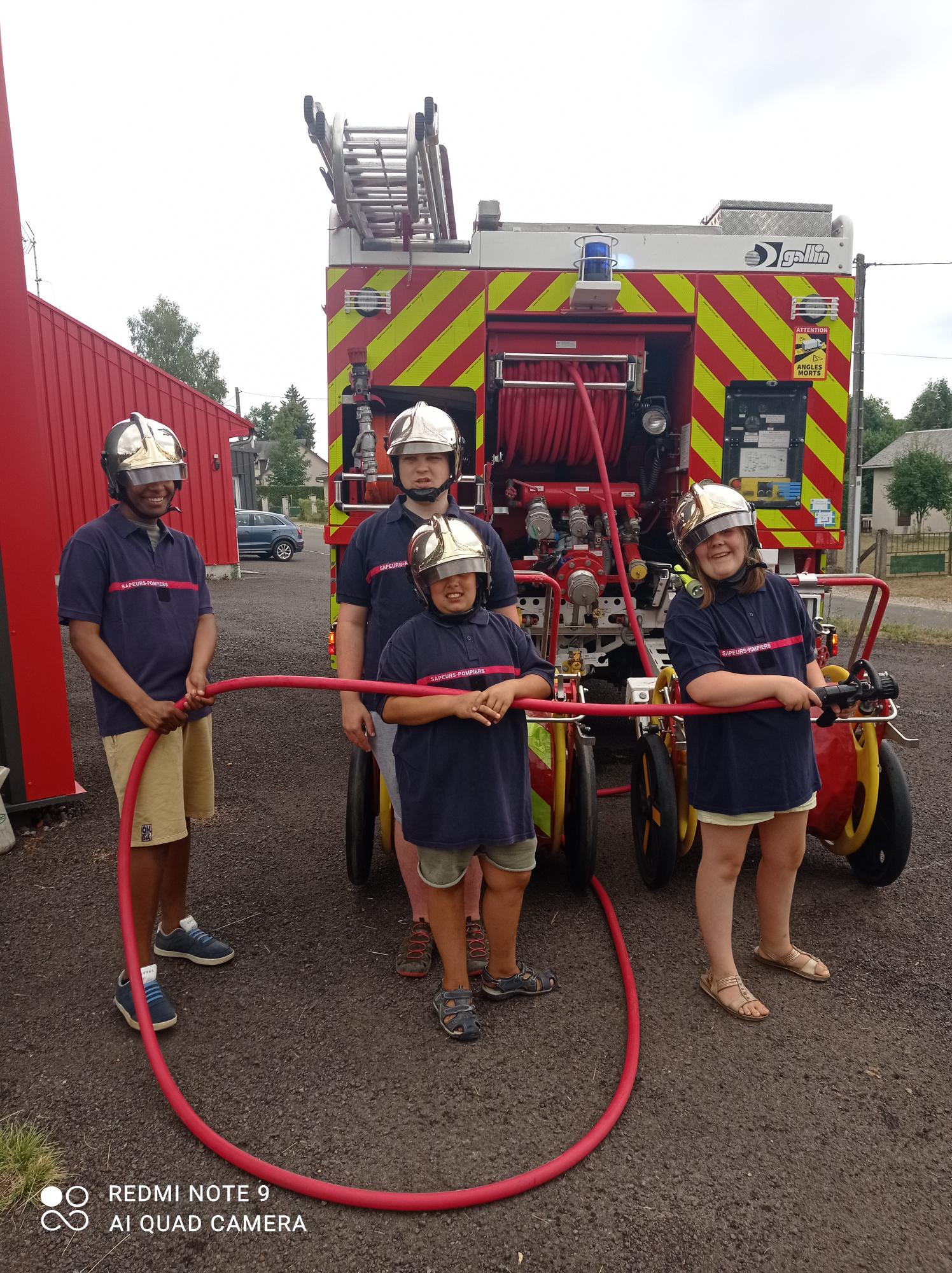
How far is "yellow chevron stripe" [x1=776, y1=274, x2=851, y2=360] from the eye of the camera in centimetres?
512

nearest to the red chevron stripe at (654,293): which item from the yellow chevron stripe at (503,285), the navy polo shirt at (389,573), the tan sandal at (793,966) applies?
the yellow chevron stripe at (503,285)

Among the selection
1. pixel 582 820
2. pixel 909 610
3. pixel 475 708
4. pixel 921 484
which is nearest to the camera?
pixel 475 708

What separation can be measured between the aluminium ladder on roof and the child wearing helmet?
2.22 metres

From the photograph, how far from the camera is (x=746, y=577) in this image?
3.00 m

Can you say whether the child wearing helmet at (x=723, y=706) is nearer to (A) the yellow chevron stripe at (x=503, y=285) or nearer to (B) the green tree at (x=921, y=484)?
(A) the yellow chevron stripe at (x=503, y=285)

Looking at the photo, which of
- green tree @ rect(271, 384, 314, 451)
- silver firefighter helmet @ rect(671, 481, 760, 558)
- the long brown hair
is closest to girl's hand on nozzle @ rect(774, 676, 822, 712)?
the long brown hair

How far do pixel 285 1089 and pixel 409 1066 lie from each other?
382 millimetres

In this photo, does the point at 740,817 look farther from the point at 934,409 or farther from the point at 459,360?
the point at 934,409

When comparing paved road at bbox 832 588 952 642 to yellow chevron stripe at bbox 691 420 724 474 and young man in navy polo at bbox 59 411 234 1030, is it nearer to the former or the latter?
yellow chevron stripe at bbox 691 420 724 474

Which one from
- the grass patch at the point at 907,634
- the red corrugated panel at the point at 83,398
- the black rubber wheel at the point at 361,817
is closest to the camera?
the black rubber wheel at the point at 361,817

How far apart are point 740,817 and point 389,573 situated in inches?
58.7

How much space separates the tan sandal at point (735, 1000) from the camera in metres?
3.00

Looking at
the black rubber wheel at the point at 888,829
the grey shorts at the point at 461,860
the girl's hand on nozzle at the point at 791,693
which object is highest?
the girl's hand on nozzle at the point at 791,693

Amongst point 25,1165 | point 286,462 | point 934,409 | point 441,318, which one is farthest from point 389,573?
point 934,409
